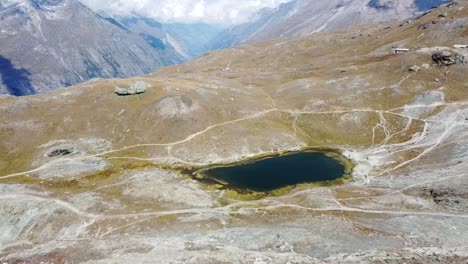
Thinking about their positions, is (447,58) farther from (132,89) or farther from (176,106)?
(132,89)

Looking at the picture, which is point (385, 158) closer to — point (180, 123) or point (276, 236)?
point (276, 236)

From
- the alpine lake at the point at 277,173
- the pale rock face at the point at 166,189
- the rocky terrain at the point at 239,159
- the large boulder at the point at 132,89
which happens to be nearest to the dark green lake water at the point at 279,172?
the alpine lake at the point at 277,173

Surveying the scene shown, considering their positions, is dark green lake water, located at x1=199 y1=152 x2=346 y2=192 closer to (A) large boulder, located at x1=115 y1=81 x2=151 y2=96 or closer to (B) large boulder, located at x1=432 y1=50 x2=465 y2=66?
(A) large boulder, located at x1=115 y1=81 x2=151 y2=96

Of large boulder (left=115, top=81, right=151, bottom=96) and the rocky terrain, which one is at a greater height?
large boulder (left=115, top=81, right=151, bottom=96)

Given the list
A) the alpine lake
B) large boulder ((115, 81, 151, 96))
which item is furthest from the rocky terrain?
the alpine lake

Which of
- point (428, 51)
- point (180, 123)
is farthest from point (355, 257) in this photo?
point (428, 51)
